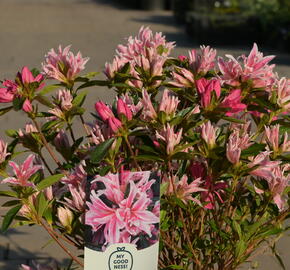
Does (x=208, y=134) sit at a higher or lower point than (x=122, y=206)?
higher

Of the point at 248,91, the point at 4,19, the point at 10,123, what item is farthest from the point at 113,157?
the point at 4,19

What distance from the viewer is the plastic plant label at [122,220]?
7.41 feet

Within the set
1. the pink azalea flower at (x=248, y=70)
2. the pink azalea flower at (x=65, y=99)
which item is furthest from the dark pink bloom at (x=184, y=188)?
the pink azalea flower at (x=65, y=99)

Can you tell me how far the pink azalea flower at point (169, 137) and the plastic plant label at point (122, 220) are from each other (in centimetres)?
10

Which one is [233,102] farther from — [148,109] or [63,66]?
[63,66]

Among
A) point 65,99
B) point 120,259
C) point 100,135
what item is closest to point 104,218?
point 120,259

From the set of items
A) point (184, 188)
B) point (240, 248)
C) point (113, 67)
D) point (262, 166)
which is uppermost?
point (113, 67)

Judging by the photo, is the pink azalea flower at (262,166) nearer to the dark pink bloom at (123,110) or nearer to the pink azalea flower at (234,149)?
the pink azalea flower at (234,149)

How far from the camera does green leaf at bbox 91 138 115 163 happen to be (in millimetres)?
2252

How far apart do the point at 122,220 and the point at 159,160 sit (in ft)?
0.77

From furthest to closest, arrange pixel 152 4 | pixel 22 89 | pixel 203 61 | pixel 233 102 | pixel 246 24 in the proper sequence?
pixel 152 4, pixel 246 24, pixel 203 61, pixel 22 89, pixel 233 102

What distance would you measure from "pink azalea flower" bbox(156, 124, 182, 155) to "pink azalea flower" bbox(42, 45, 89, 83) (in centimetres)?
64

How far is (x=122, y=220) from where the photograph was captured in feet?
7.41

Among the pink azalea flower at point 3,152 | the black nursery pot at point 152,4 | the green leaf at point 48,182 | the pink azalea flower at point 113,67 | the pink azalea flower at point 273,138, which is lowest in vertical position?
the black nursery pot at point 152,4
